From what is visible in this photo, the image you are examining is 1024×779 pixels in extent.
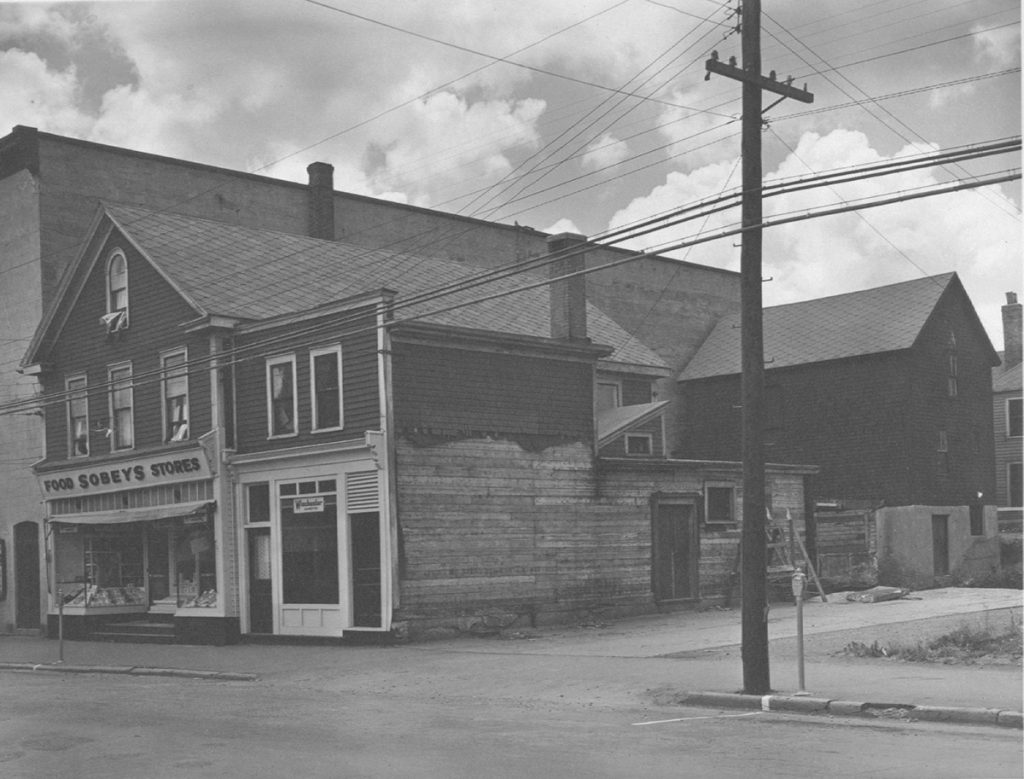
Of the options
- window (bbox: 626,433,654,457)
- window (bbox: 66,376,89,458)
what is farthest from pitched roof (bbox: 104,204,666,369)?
window (bbox: 66,376,89,458)

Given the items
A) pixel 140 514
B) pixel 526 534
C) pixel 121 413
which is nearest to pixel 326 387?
pixel 526 534

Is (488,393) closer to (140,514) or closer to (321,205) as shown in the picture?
(140,514)

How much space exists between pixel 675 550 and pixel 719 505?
1787 millimetres

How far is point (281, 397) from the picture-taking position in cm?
2678

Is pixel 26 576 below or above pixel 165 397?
below

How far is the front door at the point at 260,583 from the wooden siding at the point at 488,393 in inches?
A: 181

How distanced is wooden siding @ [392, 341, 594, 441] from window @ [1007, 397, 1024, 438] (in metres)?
29.5

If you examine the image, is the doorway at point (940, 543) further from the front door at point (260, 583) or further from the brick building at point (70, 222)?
the front door at point (260, 583)

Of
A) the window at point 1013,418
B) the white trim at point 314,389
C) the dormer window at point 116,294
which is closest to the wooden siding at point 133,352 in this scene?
the dormer window at point 116,294

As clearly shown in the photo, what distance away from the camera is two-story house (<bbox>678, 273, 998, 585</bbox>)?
1469 inches

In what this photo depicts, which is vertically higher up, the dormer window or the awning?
the dormer window

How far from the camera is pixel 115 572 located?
31.5m

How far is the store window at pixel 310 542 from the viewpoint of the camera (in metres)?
25.4

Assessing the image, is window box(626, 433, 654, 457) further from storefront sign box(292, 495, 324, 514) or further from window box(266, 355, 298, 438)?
storefront sign box(292, 495, 324, 514)
